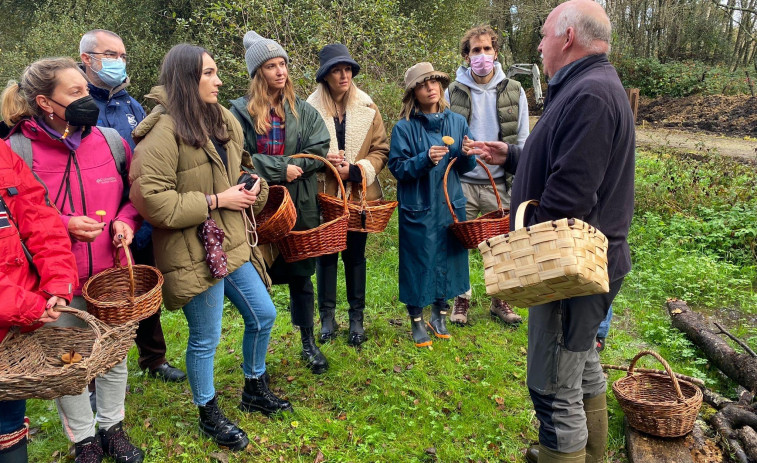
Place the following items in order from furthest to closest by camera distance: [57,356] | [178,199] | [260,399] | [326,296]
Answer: [326,296] < [260,399] < [178,199] < [57,356]

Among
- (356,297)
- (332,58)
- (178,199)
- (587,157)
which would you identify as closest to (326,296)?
(356,297)

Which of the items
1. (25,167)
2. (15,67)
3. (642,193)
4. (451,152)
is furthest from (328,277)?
(15,67)

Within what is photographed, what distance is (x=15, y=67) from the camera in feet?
37.9

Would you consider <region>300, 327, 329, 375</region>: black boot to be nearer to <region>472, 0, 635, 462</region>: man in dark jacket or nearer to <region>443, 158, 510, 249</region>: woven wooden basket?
<region>443, 158, 510, 249</region>: woven wooden basket

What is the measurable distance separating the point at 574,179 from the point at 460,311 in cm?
282

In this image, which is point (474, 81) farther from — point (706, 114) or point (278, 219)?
point (706, 114)

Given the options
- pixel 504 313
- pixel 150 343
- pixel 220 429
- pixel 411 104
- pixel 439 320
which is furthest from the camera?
pixel 504 313

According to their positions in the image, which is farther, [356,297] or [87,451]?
[356,297]

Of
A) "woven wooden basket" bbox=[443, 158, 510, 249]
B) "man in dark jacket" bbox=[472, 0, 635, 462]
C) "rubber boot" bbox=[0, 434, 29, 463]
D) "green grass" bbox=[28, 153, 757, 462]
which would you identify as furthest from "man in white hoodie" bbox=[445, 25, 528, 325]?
"rubber boot" bbox=[0, 434, 29, 463]

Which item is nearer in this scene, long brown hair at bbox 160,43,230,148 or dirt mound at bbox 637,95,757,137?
long brown hair at bbox 160,43,230,148

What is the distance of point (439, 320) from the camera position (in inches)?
190

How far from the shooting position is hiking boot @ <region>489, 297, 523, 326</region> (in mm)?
5004

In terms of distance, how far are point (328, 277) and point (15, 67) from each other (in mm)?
10560

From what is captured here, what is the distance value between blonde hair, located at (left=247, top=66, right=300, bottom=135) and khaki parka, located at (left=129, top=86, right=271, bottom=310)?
23.5 inches
